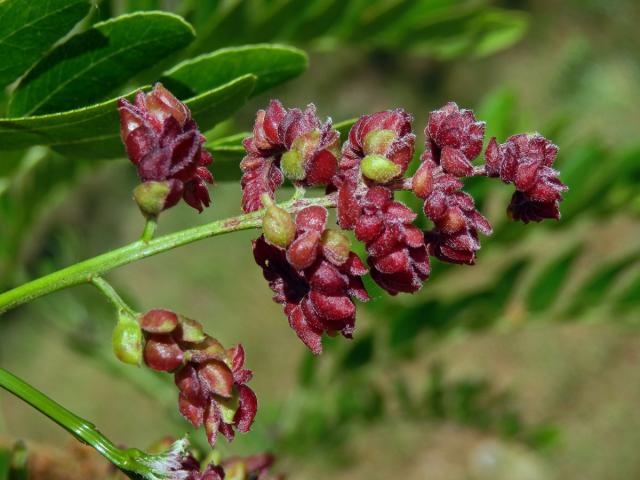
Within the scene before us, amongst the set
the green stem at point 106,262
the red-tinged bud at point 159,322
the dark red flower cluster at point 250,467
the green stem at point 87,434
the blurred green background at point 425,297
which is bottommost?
the blurred green background at point 425,297

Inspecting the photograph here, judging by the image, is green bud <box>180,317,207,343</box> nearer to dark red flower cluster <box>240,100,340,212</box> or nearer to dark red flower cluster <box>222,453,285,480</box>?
dark red flower cluster <box>240,100,340,212</box>

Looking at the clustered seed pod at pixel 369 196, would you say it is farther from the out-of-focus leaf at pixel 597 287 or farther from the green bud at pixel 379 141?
the out-of-focus leaf at pixel 597 287

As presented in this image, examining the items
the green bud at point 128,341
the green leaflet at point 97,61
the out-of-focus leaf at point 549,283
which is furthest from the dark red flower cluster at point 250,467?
the out-of-focus leaf at point 549,283

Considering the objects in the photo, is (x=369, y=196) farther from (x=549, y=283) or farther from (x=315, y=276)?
(x=549, y=283)

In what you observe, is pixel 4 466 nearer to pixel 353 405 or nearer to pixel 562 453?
pixel 353 405

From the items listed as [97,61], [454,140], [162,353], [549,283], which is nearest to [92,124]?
[97,61]

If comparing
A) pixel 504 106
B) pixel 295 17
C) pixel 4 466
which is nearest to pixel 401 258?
pixel 4 466

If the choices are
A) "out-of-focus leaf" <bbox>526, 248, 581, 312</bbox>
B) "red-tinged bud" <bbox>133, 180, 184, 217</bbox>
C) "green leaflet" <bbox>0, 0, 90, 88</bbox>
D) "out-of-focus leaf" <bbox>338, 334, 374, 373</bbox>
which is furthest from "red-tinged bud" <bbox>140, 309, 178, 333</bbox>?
"out-of-focus leaf" <bbox>526, 248, 581, 312</bbox>
